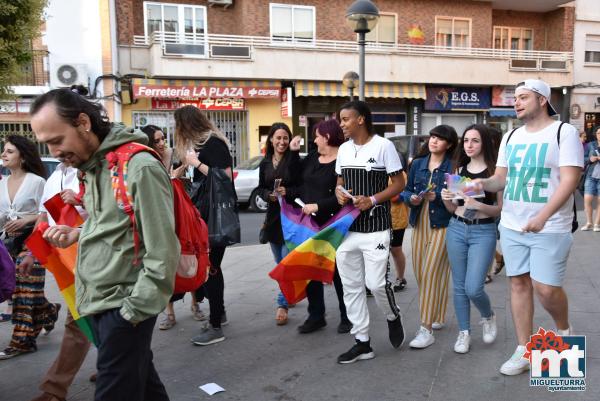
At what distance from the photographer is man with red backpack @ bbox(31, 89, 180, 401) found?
84.7 inches

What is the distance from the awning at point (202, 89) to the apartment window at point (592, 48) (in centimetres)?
1516

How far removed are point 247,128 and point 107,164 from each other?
18646 millimetres

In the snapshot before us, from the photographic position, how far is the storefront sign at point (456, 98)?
2275 cm

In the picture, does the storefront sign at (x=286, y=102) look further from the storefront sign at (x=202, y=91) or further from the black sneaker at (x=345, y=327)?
the black sneaker at (x=345, y=327)

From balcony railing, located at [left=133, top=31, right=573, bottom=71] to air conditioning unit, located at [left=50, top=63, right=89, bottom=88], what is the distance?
7.16ft

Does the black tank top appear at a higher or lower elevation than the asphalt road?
higher

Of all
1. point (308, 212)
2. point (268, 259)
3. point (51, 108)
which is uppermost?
point (51, 108)

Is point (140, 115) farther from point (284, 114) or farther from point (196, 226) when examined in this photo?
point (196, 226)

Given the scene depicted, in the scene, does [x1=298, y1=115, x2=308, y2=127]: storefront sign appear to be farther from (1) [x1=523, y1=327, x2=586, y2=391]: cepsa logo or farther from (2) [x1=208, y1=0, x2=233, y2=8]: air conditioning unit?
(1) [x1=523, y1=327, x2=586, y2=391]: cepsa logo

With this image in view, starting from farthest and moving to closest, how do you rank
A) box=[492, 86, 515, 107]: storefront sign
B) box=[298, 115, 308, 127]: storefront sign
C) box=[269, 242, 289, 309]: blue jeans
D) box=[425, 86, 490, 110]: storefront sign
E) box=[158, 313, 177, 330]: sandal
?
box=[492, 86, 515, 107]: storefront sign
box=[425, 86, 490, 110]: storefront sign
box=[298, 115, 308, 127]: storefront sign
box=[269, 242, 289, 309]: blue jeans
box=[158, 313, 177, 330]: sandal

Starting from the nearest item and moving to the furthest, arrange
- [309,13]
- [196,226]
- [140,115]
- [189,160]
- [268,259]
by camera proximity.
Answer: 1. [196,226]
2. [189,160]
3. [268,259]
4. [140,115]
5. [309,13]

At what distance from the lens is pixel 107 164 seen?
7.47 ft

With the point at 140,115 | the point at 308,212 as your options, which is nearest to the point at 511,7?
the point at 140,115

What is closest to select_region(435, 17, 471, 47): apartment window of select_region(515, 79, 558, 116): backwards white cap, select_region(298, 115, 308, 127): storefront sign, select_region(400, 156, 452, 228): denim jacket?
select_region(298, 115, 308, 127): storefront sign
